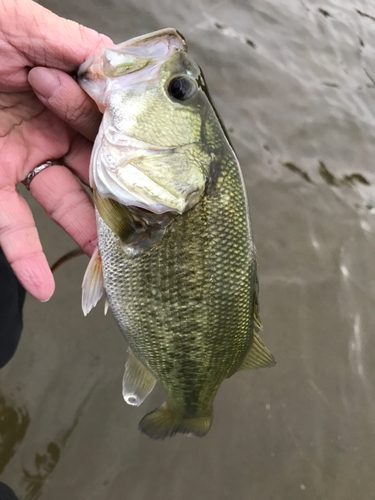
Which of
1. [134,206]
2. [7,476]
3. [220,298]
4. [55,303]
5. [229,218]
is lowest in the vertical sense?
[7,476]

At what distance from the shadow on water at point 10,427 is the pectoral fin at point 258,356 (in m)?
1.45

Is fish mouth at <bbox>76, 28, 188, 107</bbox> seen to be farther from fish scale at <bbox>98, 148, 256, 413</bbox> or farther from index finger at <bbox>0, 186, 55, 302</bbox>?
index finger at <bbox>0, 186, 55, 302</bbox>

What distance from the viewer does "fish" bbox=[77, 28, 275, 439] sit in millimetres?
1373

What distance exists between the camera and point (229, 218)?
1465 millimetres

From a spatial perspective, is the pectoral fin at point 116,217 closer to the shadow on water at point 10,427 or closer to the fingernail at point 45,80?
the fingernail at point 45,80

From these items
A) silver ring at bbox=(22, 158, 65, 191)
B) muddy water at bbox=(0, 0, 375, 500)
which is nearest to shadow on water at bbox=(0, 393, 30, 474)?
muddy water at bbox=(0, 0, 375, 500)

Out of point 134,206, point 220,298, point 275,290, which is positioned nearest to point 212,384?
point 220,298

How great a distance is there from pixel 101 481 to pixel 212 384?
3.71ft

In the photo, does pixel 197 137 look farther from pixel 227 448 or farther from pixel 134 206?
pixel 227 448

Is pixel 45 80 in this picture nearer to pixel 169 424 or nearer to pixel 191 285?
pixel 191 285

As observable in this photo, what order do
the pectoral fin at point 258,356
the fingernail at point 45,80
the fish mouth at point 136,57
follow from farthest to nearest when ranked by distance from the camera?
the pectoral fin at point 258,356, the fingernail at point 45,80, the fish mouth at point 136,57

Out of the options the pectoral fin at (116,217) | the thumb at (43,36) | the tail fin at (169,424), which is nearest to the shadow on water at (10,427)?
the tail fin at (169,424)

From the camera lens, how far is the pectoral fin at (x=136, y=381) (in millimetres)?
1762

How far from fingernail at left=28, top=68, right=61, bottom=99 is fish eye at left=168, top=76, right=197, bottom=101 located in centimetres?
49
